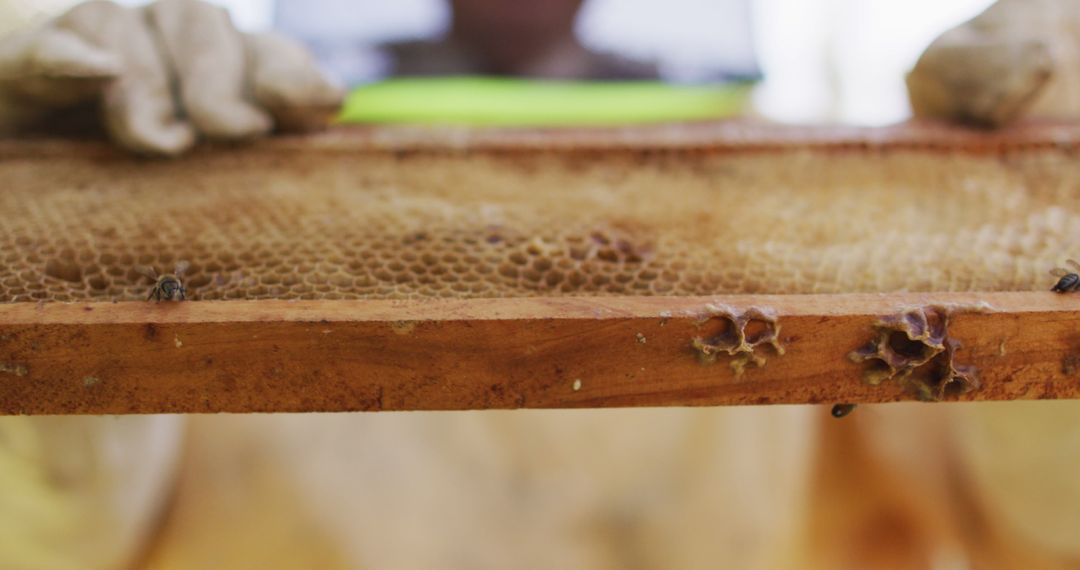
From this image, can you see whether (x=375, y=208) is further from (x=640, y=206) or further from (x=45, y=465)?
(x=45, y=465)

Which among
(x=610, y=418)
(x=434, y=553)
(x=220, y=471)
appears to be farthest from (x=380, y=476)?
(x=610, y=418)

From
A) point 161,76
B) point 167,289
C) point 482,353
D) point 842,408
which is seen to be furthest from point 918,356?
point 161,76

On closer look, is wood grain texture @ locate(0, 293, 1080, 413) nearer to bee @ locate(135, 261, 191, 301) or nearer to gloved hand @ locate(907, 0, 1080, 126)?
bee @ locate(135, 261, 191, 301)

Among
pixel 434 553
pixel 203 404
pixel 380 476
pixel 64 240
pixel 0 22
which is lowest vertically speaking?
pixel 434 553

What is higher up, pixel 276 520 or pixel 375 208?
pixel 375 208

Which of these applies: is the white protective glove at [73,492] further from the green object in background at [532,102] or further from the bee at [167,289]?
the green object in background at [532,102]

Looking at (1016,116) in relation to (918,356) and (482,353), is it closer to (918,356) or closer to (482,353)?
(918,356)
